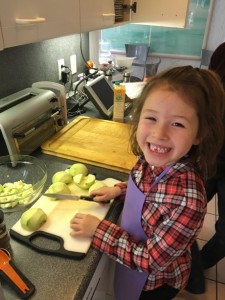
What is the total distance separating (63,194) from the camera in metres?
0.74

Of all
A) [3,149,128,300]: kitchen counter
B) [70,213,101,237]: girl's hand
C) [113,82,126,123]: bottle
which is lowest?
[3,149,128,300]: kitchen counter

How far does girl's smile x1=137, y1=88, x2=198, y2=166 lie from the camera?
0.58 metres

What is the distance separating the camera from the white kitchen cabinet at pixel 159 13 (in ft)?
4.36

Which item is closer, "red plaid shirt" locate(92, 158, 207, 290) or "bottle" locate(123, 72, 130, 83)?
"red plaid shirt" locate(92, 158, 207, 290)

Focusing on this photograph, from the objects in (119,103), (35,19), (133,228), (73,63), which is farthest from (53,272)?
(73,63)

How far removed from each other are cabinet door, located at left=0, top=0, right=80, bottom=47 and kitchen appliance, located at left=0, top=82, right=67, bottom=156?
251 mm

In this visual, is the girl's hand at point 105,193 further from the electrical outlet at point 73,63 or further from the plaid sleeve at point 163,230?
the electrical outlet at point 73,63

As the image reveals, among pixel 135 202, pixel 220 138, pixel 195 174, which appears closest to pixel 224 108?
pixel 220 138

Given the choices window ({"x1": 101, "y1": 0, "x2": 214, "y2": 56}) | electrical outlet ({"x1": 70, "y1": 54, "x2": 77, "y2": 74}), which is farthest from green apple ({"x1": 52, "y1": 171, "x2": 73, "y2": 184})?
window ({"x1": 101, "y1": 0, "x2": 214, "y2": 56})

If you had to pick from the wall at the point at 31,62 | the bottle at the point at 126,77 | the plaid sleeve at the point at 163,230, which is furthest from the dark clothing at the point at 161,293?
the bottle at the point at 126,77

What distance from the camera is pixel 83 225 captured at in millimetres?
634

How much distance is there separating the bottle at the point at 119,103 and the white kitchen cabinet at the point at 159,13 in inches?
18.8

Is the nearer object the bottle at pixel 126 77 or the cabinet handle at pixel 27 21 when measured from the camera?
the cabinet handle at pixel 27 21

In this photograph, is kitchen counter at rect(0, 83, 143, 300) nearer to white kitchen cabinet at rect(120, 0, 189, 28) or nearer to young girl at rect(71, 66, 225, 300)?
young girl at rect(71, 66, 225, 300)
